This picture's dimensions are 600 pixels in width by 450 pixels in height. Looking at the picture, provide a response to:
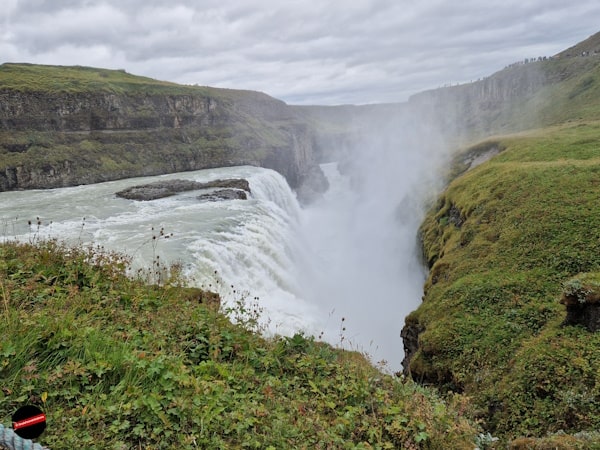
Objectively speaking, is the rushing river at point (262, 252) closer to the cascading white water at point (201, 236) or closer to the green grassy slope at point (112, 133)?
the cascading white water at point (201, 236)

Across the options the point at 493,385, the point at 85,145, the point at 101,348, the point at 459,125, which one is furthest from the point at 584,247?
the point at 459,125

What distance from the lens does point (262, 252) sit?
2381 centimetres

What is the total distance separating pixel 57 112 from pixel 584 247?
71536mm

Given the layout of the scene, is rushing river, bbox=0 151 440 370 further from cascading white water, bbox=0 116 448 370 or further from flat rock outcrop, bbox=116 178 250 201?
flat rock outcrop, bbox=116 178 250 201

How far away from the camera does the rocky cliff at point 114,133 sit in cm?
5325

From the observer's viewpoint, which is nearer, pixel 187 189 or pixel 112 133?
pixel 187 189

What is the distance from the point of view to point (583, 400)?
22.5 feet

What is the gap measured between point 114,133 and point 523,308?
7220 centimetres

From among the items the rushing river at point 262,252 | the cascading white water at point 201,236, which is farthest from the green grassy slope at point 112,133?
the cascading white water at point 201,236

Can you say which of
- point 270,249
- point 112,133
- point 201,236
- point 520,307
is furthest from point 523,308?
point 112,133

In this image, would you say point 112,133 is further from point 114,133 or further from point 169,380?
point 169,380

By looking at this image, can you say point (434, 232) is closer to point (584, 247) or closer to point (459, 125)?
point (584, 247)

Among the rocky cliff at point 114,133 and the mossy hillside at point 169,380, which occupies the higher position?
the rocky cliff at point 114,133

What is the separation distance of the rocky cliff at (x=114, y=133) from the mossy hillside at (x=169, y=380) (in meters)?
54.6
